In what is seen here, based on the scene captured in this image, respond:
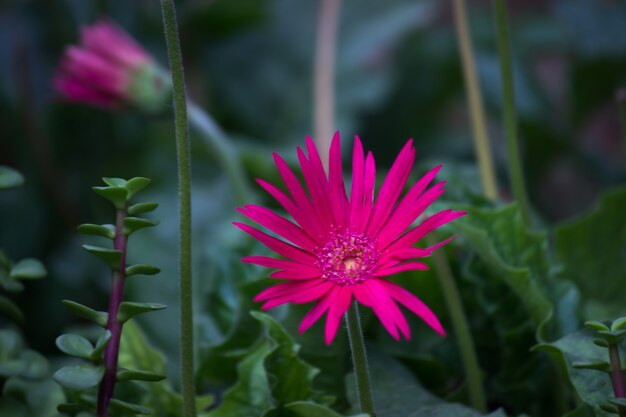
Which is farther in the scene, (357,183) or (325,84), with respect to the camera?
(325,84)

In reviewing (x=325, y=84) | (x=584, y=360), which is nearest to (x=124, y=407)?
(x=584, y=360)

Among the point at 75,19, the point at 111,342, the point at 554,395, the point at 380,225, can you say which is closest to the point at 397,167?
the point at 380,225

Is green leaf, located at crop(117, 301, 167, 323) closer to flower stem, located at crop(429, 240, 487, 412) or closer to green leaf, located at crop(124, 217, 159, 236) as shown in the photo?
green leaf, located at crop(124, 217, 159, 236)

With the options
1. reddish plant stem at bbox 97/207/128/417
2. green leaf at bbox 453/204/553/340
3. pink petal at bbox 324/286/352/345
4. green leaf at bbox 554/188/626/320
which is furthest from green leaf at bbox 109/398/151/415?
green leaf at bbox 554/188/626/320

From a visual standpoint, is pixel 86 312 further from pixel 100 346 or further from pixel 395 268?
pixel 395 268

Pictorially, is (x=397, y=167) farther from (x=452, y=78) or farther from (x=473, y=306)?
(x=452, y=78)

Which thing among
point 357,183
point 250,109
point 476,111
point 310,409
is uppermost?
point 250,109

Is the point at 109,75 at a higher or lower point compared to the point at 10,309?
higher
